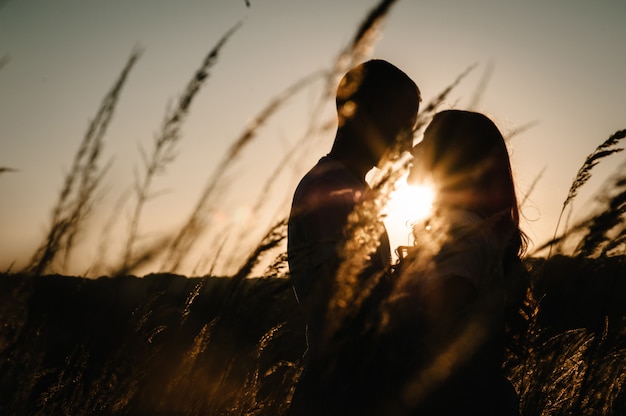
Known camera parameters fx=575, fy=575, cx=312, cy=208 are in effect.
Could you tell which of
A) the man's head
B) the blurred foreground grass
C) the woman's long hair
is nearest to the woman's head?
the woman's long hair

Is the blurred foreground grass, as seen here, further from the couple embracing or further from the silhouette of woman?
the silhouette of woman

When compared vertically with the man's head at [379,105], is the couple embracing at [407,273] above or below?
below

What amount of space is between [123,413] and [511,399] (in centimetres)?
114

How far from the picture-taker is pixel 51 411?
163 centimetres

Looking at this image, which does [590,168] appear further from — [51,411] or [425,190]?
[51,411]

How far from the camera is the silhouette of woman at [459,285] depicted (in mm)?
1325

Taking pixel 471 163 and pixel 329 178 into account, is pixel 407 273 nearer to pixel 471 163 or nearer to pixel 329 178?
pixel 329 178

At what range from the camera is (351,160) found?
6.75ft

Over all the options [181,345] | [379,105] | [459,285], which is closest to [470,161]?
[379,105]

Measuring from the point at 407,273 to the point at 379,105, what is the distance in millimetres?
812

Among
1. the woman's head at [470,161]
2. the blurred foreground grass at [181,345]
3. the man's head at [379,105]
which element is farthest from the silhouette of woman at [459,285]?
the blurred foreground grass at [181,345]

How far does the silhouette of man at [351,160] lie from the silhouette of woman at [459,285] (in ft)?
0.52

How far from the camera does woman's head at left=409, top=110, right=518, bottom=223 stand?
1985 mm

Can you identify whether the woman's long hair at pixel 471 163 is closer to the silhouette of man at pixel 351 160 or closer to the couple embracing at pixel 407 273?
the couple embracing at pixel 407 273
